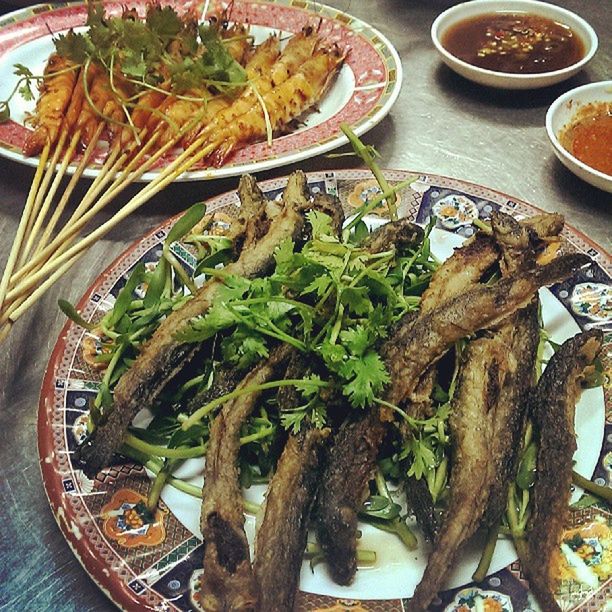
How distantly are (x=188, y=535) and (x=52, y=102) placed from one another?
185cm

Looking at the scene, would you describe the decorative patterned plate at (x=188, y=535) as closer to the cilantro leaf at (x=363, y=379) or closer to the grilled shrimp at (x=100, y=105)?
the cilantro leaf at (x=363, y=379)

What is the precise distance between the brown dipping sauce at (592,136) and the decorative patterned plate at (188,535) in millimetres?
840

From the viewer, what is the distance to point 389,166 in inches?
105

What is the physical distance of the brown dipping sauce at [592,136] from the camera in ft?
8.03

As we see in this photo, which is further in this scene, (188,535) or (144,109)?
(144,109)

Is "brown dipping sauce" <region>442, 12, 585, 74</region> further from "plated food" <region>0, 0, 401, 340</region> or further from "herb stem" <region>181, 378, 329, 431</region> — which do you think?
"herb stem" <region>181, 378, 329, 431</region>

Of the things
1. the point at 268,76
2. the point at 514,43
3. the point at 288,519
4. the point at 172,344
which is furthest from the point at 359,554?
the point at 514,43

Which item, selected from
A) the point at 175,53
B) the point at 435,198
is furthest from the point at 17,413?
the point at 175,53

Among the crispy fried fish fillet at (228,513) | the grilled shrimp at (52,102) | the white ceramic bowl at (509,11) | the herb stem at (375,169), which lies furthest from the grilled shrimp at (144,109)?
the crispy fried fish fillet at (228,513)

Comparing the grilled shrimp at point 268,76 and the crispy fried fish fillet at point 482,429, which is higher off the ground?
the grilled shrimp at point 268,76

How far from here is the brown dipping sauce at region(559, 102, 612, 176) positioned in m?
2.45

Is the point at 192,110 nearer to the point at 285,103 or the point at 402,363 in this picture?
the point at 285,103

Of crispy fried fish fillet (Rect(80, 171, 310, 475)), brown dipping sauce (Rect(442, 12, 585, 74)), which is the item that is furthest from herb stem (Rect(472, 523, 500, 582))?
brown dipping sauce (Rect(442, 12, 585, 74))

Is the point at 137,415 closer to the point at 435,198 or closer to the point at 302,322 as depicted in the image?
the point at 302,322
